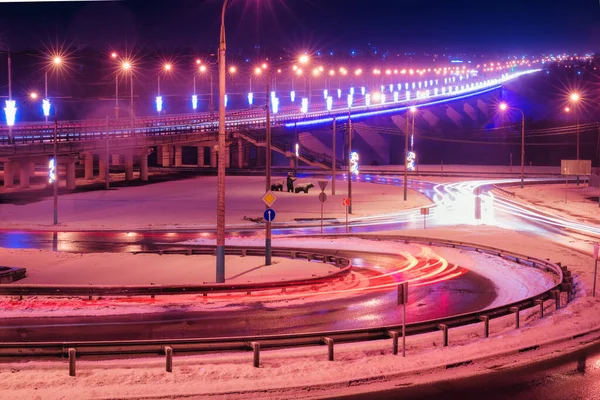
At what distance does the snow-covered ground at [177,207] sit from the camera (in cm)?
4553

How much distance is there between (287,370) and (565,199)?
5324cm

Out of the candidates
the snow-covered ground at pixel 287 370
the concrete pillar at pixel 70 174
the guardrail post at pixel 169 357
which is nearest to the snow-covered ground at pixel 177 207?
the concrete pillar at pixel 70 174

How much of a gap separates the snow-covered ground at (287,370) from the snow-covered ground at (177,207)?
97.9 ft

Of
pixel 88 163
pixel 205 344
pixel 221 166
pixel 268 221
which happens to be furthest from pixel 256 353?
pixel 88 163

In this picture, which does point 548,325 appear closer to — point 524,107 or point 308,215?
point 308,215

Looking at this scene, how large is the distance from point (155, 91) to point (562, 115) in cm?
9739

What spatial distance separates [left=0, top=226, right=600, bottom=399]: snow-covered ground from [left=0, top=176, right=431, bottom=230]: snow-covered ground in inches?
1175

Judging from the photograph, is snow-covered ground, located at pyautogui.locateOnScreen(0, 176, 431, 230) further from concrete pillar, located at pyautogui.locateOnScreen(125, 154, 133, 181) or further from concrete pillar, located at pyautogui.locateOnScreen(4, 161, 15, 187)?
concrete pillar, located at pyautogui.locateOnScreen(4, 161, 15, 187)

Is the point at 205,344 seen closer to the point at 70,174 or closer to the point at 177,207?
the point at 177,207

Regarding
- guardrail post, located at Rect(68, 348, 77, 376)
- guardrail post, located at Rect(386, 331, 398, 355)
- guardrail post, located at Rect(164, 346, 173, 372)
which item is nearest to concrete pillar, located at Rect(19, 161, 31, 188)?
guardrail post, located at Rect(68, 348, 77, 376)

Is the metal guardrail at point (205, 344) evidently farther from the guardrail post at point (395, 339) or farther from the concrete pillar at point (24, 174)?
the concrete pillar at point (24, 174)

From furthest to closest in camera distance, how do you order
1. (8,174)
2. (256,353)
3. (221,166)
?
(8,174), (221,166), (256,353)

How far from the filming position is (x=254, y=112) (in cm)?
12431

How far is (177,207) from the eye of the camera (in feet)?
179
